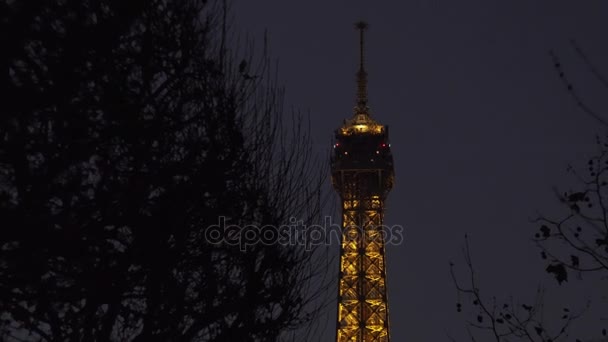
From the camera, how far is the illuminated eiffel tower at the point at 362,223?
64.1 m

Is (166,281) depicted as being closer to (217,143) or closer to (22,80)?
(217,143)

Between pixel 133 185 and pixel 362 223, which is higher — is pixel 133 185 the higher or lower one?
the lower one

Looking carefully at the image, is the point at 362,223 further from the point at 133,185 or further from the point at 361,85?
the point at 133,185

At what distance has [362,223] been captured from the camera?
66875mm

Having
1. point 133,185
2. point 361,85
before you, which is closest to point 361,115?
point 361,85

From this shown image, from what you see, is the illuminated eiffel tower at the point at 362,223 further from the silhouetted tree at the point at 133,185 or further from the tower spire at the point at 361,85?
the silhouetted tree at the point at 133,185

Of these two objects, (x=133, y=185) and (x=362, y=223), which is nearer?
(x=133, y=185)

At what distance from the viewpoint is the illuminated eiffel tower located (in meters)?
64.1

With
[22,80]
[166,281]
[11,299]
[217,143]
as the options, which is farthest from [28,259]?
[217,143]

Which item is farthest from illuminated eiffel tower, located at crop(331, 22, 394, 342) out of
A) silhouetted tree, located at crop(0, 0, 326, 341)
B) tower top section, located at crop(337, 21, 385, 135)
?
silhouetted tree, located at crop(0, 0, 326, 341)

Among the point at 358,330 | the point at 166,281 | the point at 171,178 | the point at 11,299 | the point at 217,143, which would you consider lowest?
the point at 11,299

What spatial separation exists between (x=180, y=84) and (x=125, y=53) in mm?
1266

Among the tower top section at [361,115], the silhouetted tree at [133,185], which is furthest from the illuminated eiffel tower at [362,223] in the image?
the silhouetted tree at [133,185]

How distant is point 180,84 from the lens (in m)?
14.9
